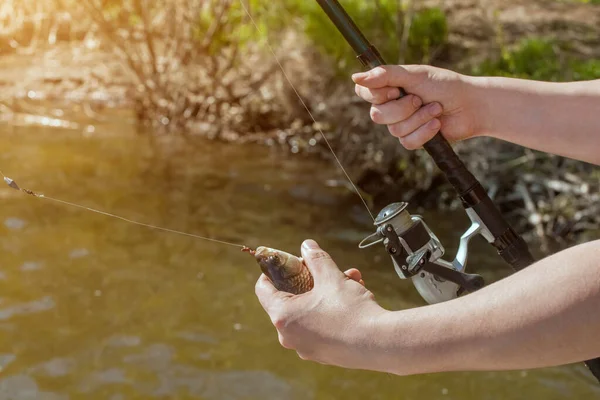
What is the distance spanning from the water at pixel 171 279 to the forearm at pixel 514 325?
2.46 meters

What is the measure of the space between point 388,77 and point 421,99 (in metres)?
0.12

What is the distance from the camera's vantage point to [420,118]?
2426mm

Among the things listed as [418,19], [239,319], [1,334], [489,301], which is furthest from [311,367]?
[418,19]

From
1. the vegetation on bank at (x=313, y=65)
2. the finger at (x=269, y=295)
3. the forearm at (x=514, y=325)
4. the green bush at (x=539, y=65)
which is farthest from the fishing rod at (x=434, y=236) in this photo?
the green bush at (x=539, y=65)

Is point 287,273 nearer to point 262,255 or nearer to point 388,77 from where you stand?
point 262,255

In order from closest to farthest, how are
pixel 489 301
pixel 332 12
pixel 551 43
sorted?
1. pixel 489 301
2. pixel 332 12
3. pixel 551 43

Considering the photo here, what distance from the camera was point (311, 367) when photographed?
4.20 metres

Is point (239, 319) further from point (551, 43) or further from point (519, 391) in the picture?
point (551, 43)

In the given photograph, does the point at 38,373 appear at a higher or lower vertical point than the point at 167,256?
higher

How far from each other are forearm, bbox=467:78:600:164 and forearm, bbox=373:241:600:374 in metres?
0.85

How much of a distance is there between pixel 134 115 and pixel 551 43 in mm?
4136

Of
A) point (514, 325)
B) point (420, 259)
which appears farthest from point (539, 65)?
point (514, 325)

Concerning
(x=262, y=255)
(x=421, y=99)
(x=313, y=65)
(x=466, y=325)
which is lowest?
(x=313, y=65)

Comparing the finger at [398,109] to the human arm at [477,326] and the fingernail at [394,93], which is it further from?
the human arm at [477,326]
